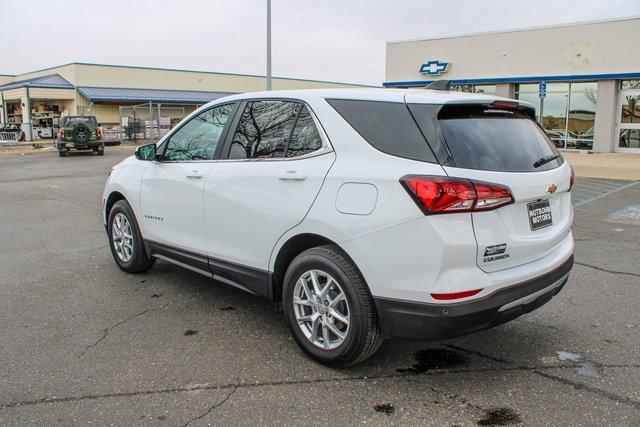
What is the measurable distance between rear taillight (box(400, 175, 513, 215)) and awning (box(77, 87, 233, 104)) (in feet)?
136

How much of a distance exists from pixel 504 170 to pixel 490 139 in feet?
0.79

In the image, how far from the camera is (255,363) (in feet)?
12.0

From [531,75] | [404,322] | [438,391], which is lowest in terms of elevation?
[438,391]

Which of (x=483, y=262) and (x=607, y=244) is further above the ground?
(x=483, y=262)

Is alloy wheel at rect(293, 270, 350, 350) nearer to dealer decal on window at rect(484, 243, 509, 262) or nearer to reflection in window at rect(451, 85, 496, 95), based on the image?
dealer decal on window at rect(484, 243, 509, 262)

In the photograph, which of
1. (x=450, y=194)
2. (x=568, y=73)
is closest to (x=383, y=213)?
(x=450, y=194)

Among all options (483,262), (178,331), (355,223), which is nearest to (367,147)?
(355,223)

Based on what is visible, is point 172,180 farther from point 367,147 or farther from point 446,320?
point 446,320

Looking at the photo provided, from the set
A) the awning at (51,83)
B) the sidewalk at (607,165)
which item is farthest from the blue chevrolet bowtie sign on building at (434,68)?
the awning at (51,83)

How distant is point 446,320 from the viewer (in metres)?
3.02

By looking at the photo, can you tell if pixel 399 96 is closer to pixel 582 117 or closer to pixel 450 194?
pixel 450 194

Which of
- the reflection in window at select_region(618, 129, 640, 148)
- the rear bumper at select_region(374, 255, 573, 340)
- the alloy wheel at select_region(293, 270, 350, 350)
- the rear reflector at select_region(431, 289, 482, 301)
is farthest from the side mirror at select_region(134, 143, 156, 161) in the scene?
the reflection in window at select_region(618, 129, 640, 148)

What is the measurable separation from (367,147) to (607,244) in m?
5.24

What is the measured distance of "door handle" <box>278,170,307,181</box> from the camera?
11.8 ft
